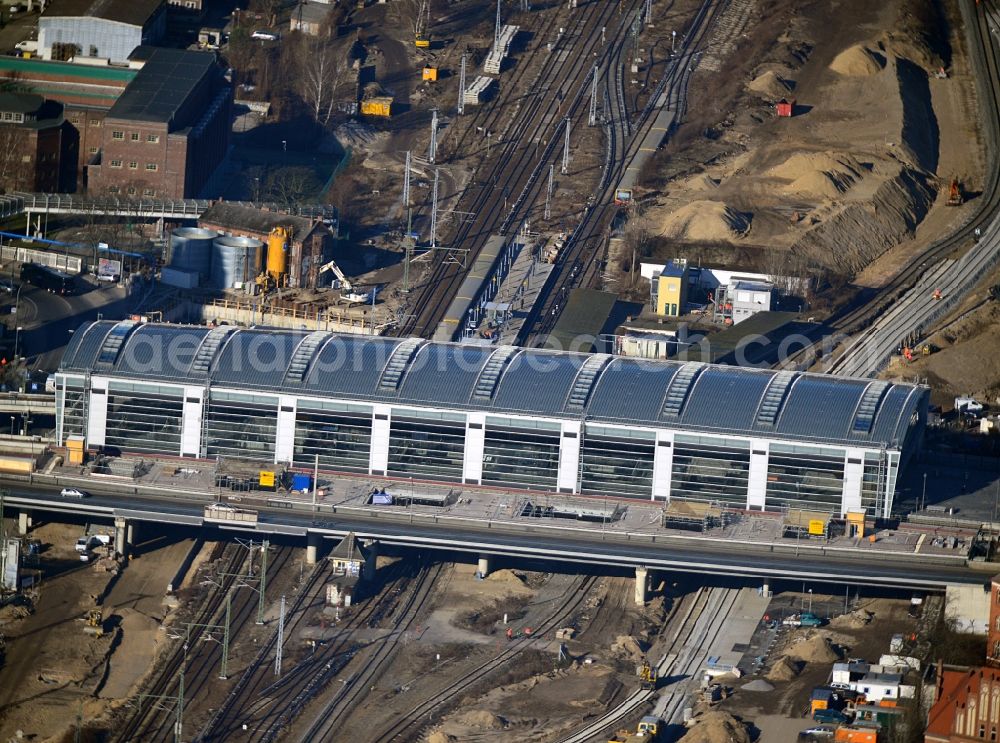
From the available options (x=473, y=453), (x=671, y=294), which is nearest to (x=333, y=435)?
(x=473, y=453)

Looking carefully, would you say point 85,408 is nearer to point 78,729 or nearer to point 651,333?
point 78,729

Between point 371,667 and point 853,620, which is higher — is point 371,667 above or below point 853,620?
below

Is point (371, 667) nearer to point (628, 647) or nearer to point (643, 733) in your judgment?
point (628, 647)

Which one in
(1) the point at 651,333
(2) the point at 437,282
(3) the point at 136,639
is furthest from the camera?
(2) the point at 437,282

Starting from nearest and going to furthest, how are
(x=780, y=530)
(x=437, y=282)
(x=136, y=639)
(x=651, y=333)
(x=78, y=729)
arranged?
(x=78, y=729) → (x=136, y=639) → (x=780, y=530) → (x=651, y=333) → (x=437, y=282)

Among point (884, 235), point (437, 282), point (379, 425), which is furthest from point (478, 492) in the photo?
point (884, 235)
